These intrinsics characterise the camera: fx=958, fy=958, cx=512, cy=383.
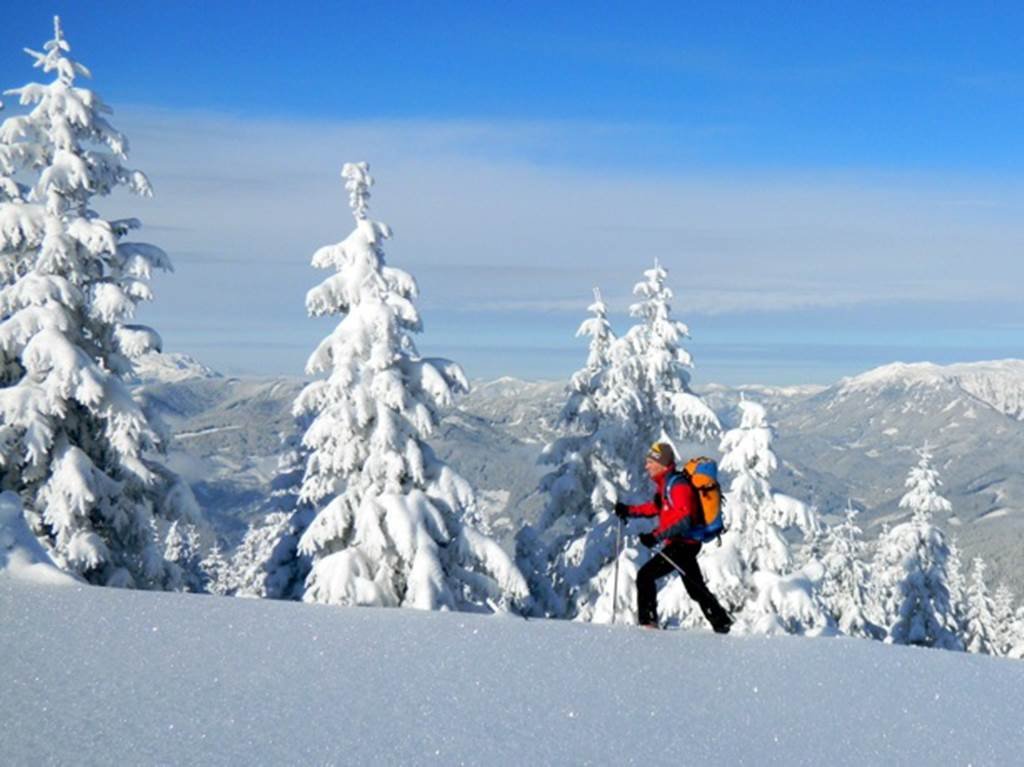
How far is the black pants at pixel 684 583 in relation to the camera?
9695 millimetres

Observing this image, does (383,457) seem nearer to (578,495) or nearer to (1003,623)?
(578,495)

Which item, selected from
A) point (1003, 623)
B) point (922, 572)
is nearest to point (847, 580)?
point (922, 572)

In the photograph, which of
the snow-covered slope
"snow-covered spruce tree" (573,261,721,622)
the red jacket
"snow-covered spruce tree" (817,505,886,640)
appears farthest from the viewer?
"snow-covered spruce tree" (817,505,886,640)

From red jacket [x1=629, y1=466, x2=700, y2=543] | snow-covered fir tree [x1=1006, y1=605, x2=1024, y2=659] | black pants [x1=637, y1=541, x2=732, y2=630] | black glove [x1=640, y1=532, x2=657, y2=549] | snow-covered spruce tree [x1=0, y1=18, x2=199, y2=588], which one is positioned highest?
snow-covered spruce tree [x1=0, y1=18, x2=199, y2=588]

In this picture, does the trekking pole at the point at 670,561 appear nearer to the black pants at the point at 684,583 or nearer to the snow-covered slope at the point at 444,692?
the black pants at the point at 684,583

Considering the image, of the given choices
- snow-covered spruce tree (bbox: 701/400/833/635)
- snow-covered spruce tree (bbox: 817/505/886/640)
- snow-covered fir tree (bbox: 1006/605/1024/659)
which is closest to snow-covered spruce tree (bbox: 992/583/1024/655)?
snow-covered fir tree (bbox: 1006/605/1024/659)

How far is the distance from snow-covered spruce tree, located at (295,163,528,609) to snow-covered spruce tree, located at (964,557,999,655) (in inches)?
1483

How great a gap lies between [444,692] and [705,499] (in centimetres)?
439

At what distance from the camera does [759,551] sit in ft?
65.6

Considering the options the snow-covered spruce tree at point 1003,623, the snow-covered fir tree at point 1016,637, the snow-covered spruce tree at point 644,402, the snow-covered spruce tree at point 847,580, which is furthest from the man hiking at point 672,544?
the snow-covered spruce tree at point 1003,623

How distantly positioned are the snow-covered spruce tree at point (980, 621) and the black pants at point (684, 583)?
43.3 meters

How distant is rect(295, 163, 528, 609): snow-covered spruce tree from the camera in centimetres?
1745

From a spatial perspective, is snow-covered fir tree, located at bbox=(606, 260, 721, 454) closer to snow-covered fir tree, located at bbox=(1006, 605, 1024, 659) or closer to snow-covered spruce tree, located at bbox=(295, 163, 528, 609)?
snow-covered spruce tree, located at bbox=(295, 163, 528, 609)

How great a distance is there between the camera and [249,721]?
197 inches
